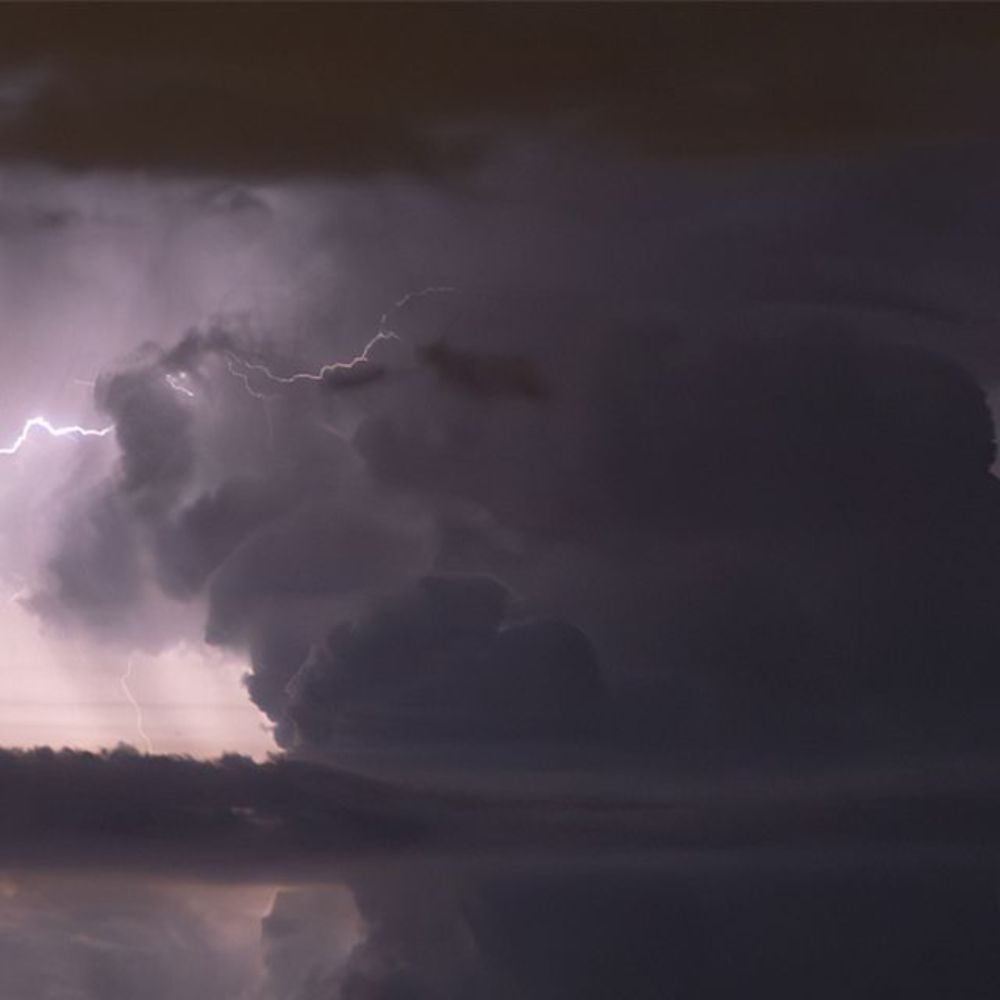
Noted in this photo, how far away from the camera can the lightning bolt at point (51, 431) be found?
6.53 m

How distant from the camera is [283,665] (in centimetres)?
651

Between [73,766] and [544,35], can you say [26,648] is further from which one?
[544,35]

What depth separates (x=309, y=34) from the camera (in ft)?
21.4

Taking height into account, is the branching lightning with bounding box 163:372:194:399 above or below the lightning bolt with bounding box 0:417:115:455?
above

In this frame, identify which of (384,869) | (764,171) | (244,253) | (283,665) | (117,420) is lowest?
(384,869)

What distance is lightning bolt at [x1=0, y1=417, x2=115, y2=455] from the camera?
653cm

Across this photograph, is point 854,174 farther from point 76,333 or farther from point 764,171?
point 76,333

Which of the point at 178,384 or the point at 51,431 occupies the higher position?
the point at 178,384

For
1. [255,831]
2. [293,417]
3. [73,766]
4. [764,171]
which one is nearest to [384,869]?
[255,831]

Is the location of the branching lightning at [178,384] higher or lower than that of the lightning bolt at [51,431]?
higher

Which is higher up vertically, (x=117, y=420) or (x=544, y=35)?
(x=544, y=35)

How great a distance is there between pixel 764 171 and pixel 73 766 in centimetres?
273

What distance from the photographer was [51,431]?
257 inches

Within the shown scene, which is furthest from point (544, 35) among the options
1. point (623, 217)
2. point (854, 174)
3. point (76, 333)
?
point (76, 333)
